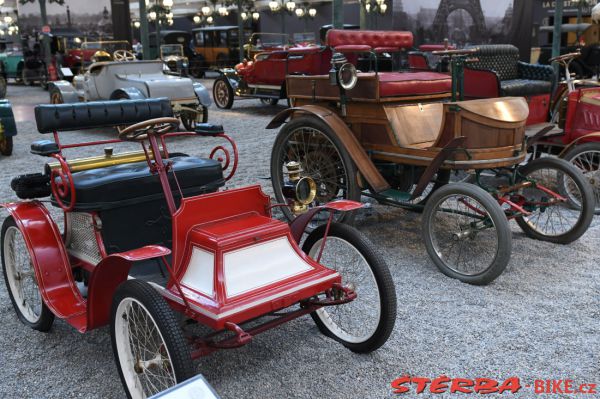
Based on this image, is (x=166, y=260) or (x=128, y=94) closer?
(x=166, y=260)

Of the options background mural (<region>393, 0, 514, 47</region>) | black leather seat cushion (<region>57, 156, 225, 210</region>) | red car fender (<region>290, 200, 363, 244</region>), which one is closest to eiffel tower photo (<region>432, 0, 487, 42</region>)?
background mural (<region>393, 0, 514, 47</region>)

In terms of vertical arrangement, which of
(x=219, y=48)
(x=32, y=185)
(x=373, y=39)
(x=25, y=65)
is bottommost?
(x=32, y=185)

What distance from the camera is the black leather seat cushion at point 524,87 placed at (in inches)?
221

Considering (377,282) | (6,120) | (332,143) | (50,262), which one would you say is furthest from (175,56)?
(377,282)

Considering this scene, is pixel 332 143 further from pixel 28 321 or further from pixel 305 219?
pixel 28 321

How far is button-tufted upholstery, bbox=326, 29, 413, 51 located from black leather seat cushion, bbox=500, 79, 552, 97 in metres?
1.25

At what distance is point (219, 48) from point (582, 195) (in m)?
20.0

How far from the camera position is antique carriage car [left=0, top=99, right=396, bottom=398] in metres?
2.05

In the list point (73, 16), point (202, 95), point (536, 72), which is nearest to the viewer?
point (536, 72)

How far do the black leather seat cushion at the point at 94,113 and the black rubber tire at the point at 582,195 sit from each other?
2483 millimetres

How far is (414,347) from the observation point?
2.56m

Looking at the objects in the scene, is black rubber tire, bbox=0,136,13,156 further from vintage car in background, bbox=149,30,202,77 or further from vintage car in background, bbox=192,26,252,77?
vintage car in background, bbox=192,26,252,77

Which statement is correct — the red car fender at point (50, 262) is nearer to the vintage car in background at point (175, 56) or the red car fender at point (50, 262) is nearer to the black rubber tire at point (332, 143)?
the black rubber tire at point (332, 143)

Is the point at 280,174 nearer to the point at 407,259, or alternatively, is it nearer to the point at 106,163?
the point at 407,259
